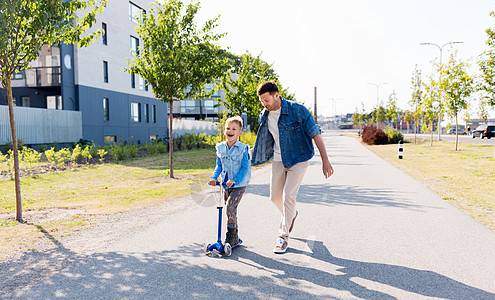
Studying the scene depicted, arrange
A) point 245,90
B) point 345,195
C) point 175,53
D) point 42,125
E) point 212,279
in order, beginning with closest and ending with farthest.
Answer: point 212,279 < point 345,195 < point 175,53 < point 42,125 < point 245,90

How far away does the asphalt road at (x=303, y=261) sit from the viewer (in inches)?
124

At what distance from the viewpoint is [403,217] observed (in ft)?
19.6

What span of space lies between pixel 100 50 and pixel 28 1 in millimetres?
21991

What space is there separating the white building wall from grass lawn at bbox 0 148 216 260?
511 inches

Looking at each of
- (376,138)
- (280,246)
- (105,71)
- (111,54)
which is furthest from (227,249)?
(376,138)

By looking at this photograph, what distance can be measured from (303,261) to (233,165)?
4.19 feet

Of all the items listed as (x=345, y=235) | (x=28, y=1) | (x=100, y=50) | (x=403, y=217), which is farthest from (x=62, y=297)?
(x=100, y=50)

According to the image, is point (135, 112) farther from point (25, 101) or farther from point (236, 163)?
point (236, 163)

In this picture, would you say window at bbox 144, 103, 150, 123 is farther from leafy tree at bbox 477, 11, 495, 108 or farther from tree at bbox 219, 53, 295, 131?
leafy tree at bbox 477, 11, 495, 108

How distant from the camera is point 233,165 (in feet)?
13.7

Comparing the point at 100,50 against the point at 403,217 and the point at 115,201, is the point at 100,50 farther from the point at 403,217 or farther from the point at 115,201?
the point at 403,217

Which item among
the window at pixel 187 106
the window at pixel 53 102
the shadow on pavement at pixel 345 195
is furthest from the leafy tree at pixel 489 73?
the window at pixel 187 106

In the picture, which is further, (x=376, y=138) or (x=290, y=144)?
(x=376, y=138)

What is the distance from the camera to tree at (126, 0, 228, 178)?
36.8 feet
